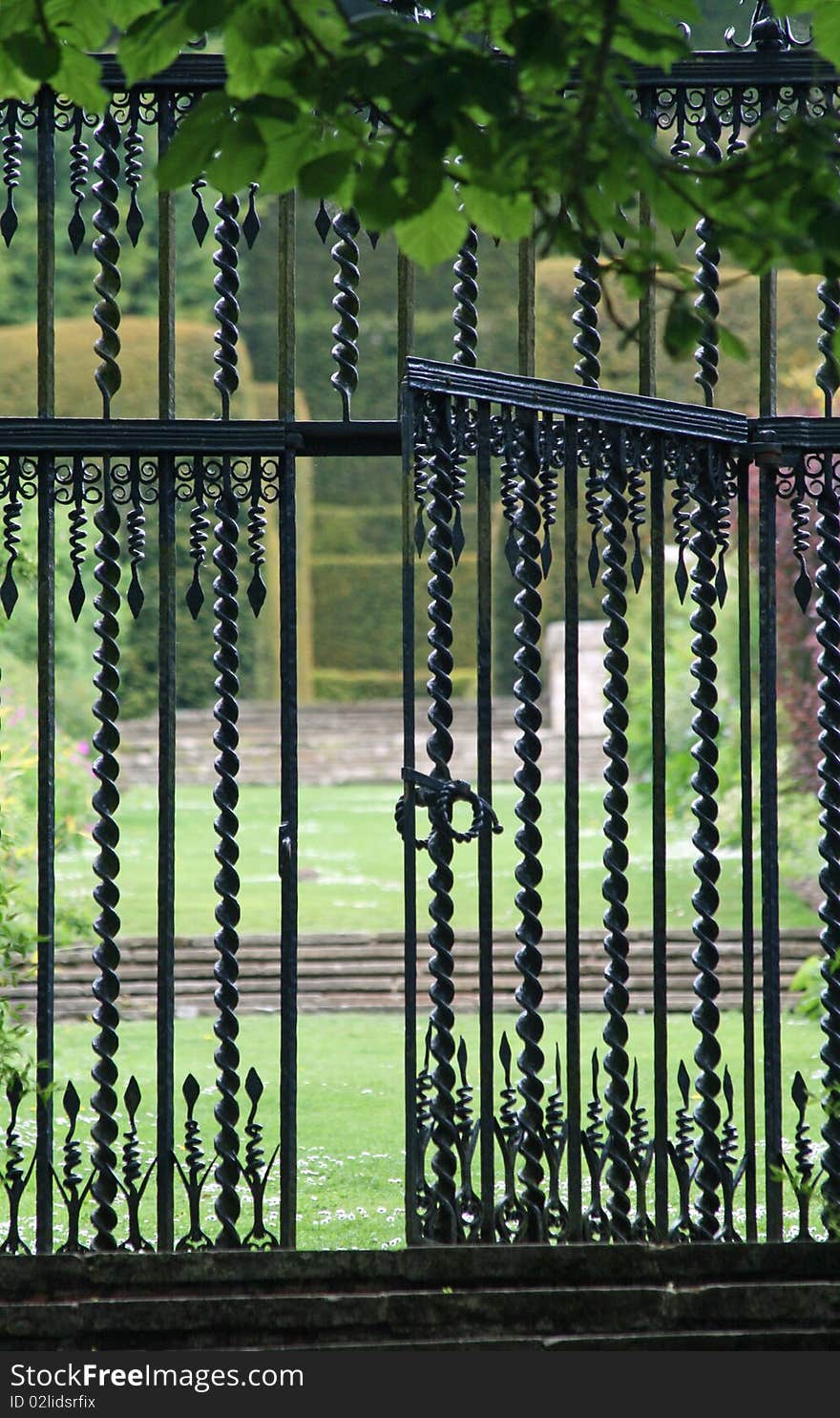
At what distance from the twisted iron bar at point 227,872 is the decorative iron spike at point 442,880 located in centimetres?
46

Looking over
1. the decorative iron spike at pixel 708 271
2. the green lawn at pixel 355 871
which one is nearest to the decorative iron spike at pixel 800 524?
the decorative iron spike at pixel 708 271

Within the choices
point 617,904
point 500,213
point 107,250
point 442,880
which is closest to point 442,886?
point 442,880

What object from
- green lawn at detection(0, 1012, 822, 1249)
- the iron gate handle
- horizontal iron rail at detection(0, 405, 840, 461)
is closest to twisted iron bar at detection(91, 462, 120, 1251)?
horizontal iron rail at detection(0, 405, 840, 461)

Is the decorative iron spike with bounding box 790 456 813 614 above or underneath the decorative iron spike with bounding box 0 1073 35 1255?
above

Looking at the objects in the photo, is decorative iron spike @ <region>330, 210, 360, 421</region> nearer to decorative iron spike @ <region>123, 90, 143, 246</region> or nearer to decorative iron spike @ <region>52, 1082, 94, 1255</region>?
decorative iron spike @ <region>123, 90, 143, 246</region>

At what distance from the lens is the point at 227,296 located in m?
4.10

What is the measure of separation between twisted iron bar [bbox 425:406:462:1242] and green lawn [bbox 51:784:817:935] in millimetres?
7522

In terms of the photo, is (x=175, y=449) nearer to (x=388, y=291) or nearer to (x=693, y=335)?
(x=693, y=335)

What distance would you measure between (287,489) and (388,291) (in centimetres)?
3101

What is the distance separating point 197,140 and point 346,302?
1.40 meters

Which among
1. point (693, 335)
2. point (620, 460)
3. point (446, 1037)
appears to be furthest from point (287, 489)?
point (693, 335)

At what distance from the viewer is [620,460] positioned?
4062mm

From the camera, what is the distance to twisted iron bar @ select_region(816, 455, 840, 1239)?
412cm

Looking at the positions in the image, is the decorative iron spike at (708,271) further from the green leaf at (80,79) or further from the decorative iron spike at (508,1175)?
the decorative iron spike at (508,1175)
